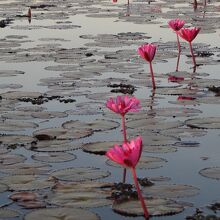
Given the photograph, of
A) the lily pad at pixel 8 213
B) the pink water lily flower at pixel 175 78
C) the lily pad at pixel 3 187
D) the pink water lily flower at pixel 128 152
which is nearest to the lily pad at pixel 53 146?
the lily pad at pixel 3 187

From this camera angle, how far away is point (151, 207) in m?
2.46

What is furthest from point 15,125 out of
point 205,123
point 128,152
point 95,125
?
point 128,152

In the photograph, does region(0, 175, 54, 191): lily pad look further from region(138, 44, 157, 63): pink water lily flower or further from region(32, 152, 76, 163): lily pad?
region(138, 44, 157, 63): pink water lily flower

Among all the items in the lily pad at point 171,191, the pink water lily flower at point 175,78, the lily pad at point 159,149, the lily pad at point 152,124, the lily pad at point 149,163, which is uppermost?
the pink water lily flower at point 175,78

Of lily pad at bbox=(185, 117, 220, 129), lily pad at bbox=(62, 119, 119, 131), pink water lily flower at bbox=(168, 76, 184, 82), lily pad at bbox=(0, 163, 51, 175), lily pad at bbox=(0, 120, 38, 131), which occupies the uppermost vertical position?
pink water lily flower at bbox=(168, 76, 184, 82)

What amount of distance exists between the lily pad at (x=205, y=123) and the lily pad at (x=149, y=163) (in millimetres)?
663

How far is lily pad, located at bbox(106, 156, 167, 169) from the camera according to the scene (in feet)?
9.80

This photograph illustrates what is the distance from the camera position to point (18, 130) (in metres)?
3.67

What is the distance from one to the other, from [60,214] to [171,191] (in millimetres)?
515

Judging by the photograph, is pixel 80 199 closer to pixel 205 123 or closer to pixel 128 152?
pixel 128 152

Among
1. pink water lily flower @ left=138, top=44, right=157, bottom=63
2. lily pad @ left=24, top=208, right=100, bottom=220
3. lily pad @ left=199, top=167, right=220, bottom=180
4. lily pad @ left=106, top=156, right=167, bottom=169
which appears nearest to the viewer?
lily pad @ left=24, top=208, right=100, bottom=220

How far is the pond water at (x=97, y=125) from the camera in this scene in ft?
8.48

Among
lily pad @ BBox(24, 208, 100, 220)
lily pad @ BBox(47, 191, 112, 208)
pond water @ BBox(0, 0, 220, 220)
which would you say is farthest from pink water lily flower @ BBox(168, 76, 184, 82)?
lily pad @ BBox(24, 208, 100, 220)

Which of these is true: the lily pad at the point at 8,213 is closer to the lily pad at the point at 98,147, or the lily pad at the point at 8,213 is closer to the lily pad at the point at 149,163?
the lily pad at the point at 149,163
